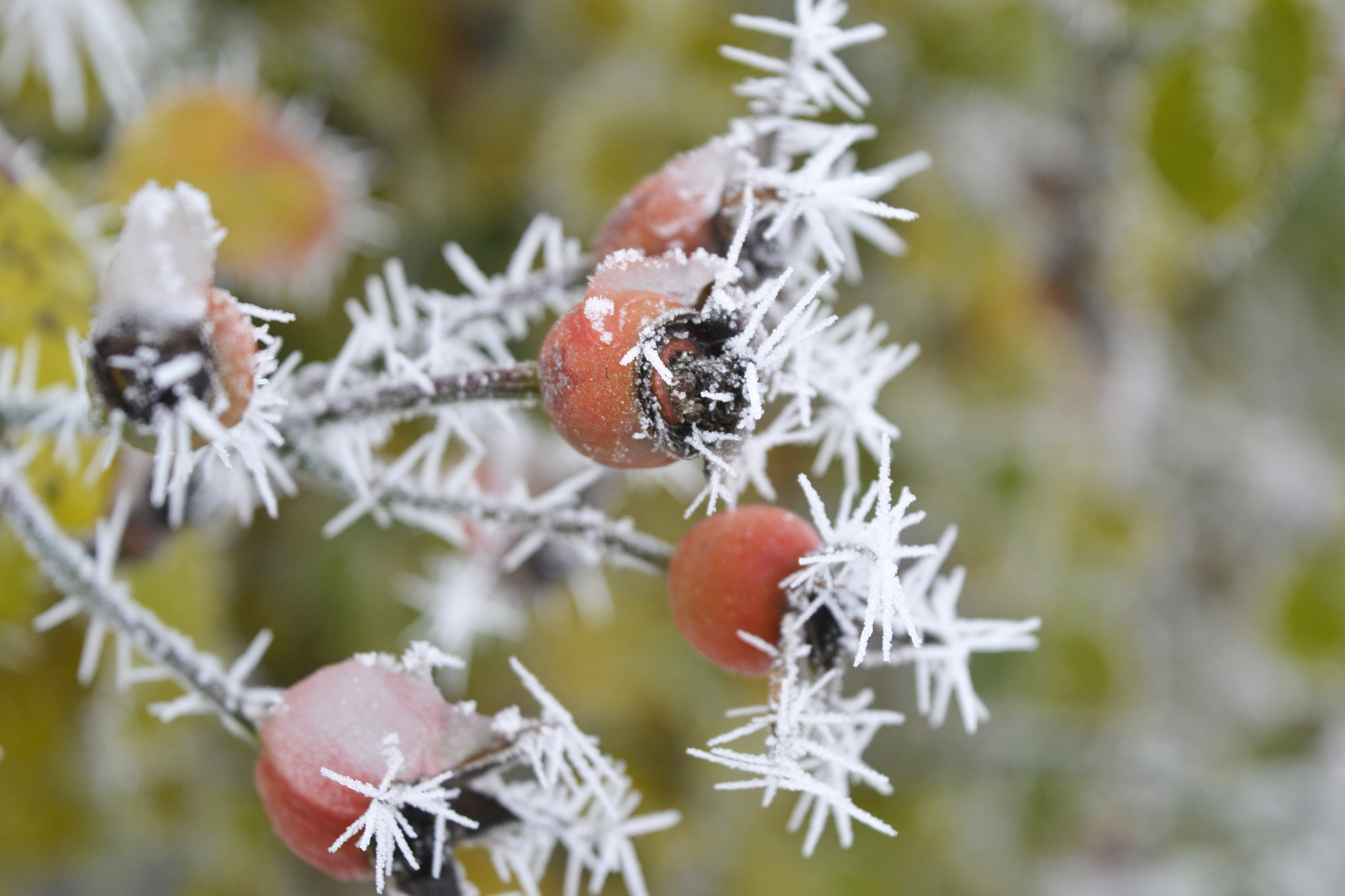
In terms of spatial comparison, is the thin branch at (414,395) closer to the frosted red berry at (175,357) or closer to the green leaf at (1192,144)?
the frosted red berry at (175,357)

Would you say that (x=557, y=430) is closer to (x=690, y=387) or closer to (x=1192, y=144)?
(x=690, y=387)

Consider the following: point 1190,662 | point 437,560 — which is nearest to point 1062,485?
point 1190,662

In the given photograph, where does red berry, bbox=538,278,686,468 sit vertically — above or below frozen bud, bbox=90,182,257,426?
above

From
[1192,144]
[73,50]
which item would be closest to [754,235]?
[73,50]

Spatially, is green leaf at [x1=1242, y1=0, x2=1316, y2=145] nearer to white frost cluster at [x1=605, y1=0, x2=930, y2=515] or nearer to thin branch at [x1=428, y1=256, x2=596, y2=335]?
white frost cluster at [x1=605, y1=0, x2=930, y2=515]

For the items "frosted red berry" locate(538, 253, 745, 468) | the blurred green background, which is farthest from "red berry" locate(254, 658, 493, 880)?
the blurred green background
